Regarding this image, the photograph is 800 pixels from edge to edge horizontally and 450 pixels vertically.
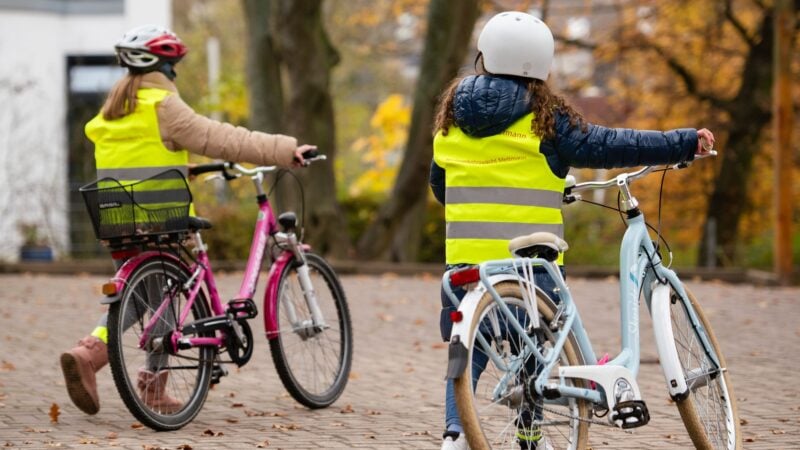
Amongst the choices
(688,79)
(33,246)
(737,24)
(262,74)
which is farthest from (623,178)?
(688,79)

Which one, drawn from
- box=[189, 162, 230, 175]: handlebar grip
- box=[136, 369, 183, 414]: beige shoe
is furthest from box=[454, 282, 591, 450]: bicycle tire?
box=[189, 162, 230, 175]: handlebar grip

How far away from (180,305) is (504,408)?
2.39 metres

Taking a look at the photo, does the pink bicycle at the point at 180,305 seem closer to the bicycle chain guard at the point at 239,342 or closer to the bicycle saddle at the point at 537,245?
A: the bicycle chain guard at the point at 239,342

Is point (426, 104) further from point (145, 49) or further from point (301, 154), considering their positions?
point (145, 49)

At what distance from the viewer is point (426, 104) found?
19.0 meters

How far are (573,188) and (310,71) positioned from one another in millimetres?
12785

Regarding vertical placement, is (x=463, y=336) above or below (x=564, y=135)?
below

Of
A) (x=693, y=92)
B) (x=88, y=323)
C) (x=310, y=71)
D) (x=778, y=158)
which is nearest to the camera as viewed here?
(x=88, y=323)

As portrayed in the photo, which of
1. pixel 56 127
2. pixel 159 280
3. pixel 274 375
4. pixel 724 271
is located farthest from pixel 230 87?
pixel 159 280

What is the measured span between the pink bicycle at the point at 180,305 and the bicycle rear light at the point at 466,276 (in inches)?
78.8

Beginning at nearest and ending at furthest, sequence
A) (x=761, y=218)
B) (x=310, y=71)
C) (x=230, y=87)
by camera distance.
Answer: (x=310, y=71)
(x=761, y=218)
(x=230, y=87)

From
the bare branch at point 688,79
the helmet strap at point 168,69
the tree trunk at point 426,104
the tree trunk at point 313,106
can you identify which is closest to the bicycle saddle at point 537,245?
the helmet strap at point 168,69

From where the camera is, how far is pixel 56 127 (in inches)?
835

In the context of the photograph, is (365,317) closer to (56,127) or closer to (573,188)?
(573,188)
